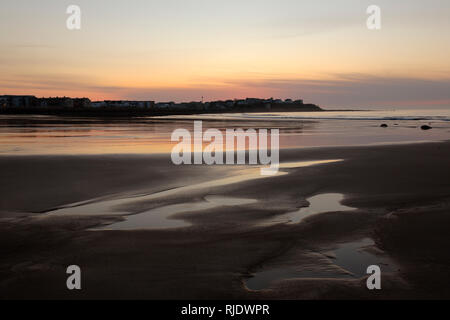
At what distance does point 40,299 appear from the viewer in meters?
4.20

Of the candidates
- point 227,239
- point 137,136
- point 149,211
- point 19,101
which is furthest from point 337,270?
point 19,101

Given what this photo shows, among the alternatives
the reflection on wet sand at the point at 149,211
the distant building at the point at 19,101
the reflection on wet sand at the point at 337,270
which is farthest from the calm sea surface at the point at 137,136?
the distant building at the point at 19,101

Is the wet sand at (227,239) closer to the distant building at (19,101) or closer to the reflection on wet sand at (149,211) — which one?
the reflection on wet sand at (149,211)

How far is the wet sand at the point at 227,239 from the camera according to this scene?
4.50m

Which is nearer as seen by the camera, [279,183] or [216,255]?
[216,255]

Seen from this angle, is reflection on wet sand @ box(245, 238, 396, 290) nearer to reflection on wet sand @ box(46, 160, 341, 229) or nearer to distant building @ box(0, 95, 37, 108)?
reflection on wet sand @ box(46, 160, 341, 229)

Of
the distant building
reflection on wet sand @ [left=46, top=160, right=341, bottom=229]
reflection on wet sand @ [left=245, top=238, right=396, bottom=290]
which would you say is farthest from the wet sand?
the distant building

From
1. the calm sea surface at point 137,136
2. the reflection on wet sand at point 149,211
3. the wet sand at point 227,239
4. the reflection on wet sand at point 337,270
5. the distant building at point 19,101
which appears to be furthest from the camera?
the distant building at point 19,101

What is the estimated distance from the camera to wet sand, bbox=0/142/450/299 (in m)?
4.50

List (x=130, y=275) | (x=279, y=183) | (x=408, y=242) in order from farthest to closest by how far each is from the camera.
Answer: (x=279, y=183)
(x=408, y=242)
(x=130, y=275)

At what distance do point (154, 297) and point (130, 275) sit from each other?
64 centimetres

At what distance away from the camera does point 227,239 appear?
6.14 metres
